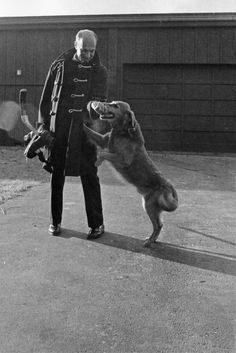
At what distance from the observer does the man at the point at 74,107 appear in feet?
15.1

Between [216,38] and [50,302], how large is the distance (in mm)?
12597

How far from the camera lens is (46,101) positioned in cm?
481

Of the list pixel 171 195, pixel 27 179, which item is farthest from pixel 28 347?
pixel 27 179

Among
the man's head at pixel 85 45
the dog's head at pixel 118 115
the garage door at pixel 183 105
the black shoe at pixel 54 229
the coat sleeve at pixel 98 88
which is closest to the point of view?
the man's head at pixel 85 45

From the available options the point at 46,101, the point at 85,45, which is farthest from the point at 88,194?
the point at 85,45

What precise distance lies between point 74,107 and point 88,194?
94 centimetres

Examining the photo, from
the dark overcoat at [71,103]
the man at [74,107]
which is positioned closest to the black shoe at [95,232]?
the man at [74,107]

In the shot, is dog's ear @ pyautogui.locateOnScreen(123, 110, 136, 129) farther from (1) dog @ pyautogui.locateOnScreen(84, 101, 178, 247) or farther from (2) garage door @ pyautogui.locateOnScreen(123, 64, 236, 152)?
(2) garage door @ pyautogui.locateOnScreen(123, 64, 236, 152)

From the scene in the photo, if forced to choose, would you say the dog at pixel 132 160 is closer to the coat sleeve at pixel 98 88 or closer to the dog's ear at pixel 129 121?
the dog's ear at pixel 129 121

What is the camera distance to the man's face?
14.6ft

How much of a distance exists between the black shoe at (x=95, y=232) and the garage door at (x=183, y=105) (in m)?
9.76

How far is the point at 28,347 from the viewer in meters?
2.61

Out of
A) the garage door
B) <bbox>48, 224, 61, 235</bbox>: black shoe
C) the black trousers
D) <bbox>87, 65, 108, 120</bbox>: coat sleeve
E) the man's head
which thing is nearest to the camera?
the man's head

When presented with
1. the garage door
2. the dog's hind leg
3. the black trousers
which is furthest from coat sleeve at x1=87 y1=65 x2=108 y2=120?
the garage door
